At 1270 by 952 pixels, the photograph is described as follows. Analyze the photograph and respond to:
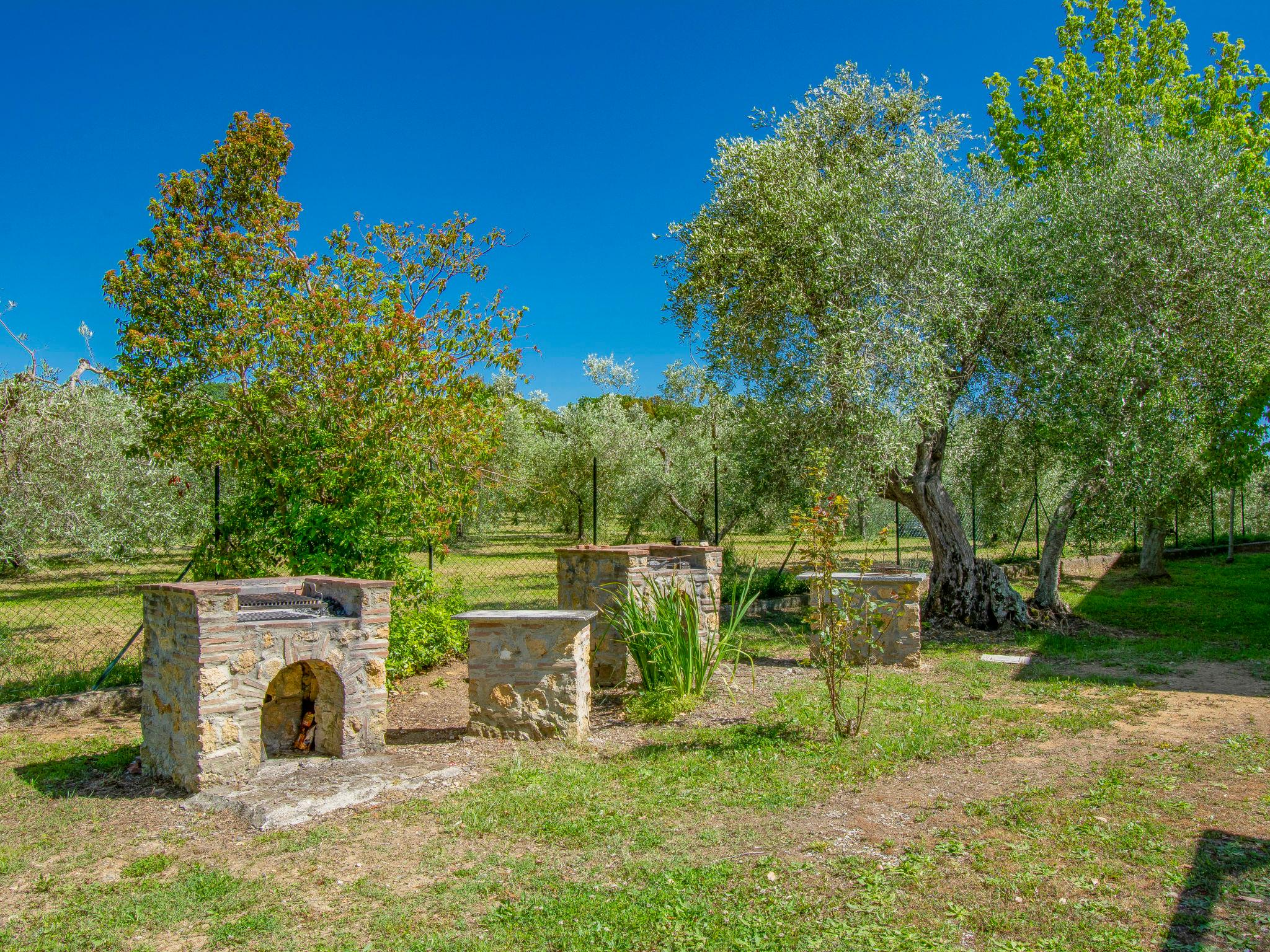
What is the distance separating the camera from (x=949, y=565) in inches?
415

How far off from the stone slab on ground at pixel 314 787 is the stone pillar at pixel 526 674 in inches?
25.0

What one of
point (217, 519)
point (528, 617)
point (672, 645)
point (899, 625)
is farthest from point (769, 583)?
point (217, 519)

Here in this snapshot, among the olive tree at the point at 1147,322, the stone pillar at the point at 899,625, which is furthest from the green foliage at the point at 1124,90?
the stone pillar at the point at 899,625

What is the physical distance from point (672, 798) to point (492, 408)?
4594 millimetres

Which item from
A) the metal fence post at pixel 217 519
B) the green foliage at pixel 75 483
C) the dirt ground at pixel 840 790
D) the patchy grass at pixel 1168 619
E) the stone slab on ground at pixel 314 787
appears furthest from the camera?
the patchy grass at pixel 1168 619

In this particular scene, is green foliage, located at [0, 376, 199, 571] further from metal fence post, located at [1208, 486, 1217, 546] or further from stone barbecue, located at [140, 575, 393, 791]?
metal fence post, located at [1208, 486, 1217, 546]

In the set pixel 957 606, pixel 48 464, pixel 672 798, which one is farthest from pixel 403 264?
pixel 957 606

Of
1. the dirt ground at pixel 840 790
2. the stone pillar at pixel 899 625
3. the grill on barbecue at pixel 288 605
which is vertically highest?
the grill on barbecue at pixel 288 605

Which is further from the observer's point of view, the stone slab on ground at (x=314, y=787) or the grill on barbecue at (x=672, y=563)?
the grill on barbecue at (x=672, y=563)

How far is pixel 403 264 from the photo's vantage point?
26.8 feet

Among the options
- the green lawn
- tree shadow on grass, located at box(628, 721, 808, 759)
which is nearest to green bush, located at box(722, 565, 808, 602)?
the green lawn

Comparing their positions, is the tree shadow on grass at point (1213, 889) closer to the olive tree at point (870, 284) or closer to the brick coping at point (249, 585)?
the brick coping at point (249, 585)

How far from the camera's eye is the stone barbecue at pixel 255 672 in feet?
15.4

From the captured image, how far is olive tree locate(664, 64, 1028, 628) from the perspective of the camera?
9086 mm
